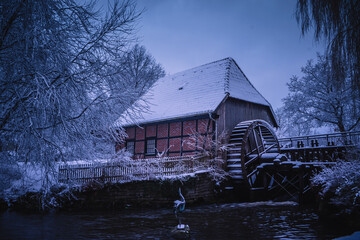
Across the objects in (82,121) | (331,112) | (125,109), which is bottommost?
(82,121)

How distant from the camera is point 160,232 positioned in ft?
20.1

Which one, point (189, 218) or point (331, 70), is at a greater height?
point (331, 70)

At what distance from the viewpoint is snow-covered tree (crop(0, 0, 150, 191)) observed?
11.7 feet

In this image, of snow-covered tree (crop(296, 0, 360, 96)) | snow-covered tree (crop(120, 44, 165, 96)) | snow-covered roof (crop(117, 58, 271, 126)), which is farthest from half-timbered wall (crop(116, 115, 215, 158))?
snow-covered tree (crop(296, 0, 360, 96))

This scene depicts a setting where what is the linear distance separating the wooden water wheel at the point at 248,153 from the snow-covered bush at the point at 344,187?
404 cm

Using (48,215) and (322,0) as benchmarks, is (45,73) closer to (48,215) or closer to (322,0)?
(322,0)

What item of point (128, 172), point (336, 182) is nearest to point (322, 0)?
point (336, 182)

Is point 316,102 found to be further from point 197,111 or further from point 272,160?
point 197,111

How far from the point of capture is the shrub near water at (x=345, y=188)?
6.59 m

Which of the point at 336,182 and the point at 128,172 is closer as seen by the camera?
the point at 336,182

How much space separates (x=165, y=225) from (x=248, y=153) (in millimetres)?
8071

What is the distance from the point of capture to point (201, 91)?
14109 mm

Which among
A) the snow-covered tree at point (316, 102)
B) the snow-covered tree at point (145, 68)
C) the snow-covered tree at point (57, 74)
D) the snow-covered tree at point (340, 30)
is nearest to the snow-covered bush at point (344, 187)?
the snow-covered tree at point (340, 30)

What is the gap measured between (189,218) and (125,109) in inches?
177
